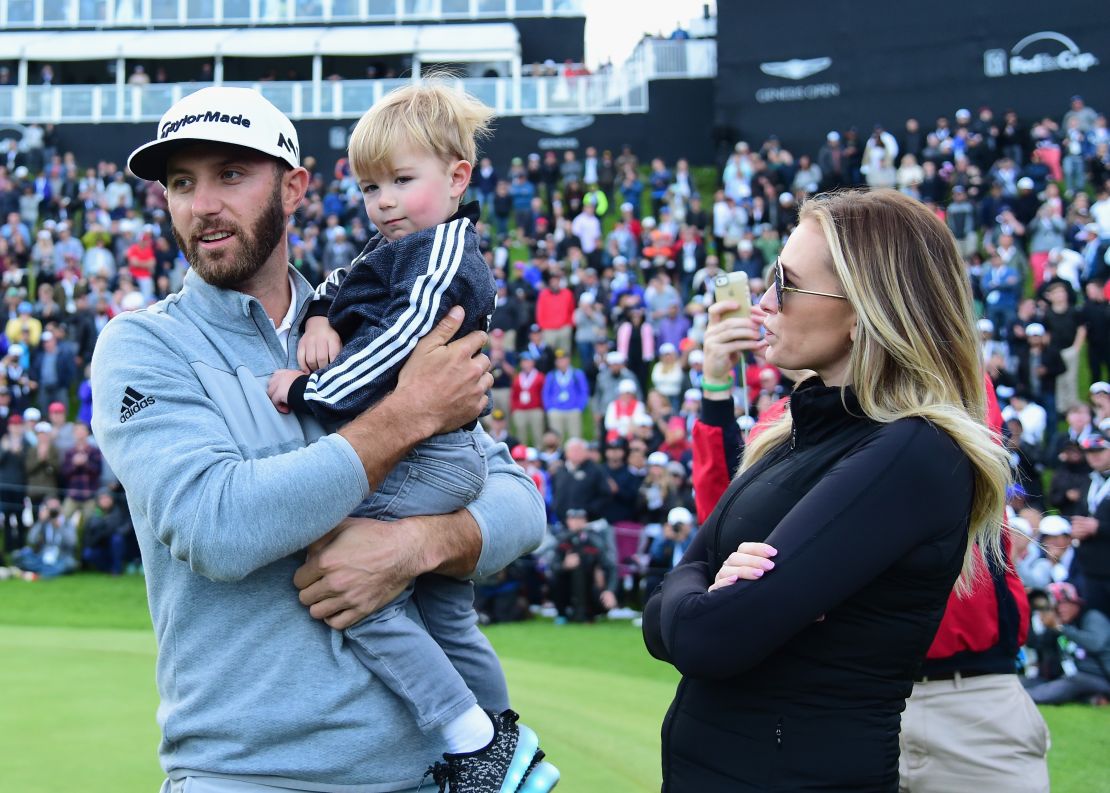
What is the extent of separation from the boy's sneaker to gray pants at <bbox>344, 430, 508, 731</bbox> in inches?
3.6

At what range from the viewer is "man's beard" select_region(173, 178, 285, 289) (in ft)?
9.09

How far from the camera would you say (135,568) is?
14836mm

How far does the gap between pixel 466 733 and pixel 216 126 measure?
142 cm

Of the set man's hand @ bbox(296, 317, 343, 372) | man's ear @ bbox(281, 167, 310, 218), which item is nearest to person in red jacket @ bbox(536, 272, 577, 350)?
man's ear @ bbox(281, 167, 310, 218)

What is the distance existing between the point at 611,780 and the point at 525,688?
243 cm

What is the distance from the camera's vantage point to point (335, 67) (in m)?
37.5

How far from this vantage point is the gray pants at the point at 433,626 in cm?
260

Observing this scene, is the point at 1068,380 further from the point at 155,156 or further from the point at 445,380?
the point at 155,156

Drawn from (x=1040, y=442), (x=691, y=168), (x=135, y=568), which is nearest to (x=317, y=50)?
(x=691, y=168)

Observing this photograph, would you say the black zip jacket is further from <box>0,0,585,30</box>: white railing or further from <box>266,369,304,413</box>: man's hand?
<box>0,0,585,30</box>: white railing

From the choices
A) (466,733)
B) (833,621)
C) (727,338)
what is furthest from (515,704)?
(833,621)

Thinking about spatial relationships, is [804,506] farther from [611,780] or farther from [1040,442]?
[1040,442]

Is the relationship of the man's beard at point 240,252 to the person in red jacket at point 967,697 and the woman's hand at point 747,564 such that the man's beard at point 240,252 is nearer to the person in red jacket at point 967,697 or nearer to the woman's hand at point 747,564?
the woman's hand at point 747,564

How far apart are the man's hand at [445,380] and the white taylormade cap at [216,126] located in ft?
1.78
